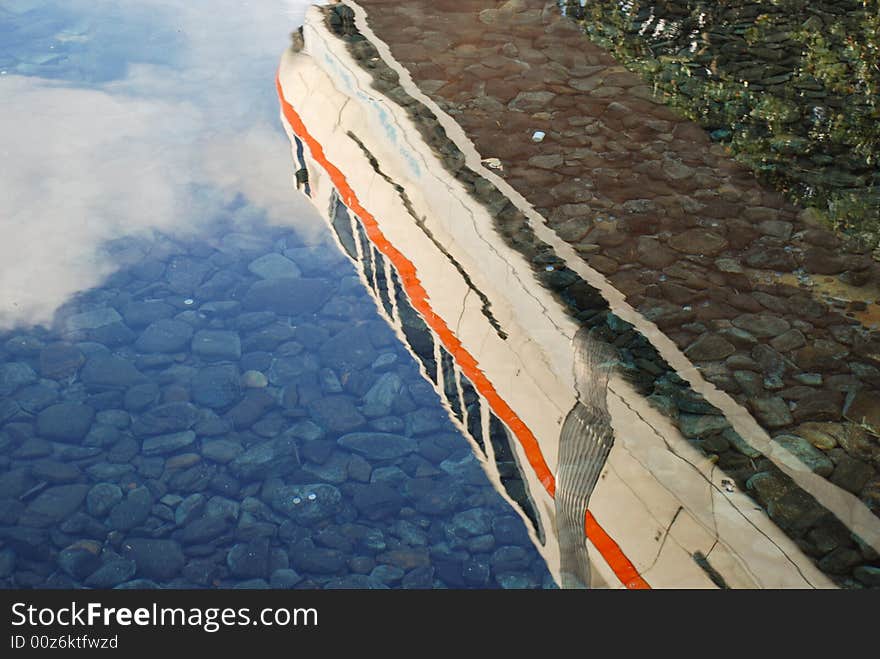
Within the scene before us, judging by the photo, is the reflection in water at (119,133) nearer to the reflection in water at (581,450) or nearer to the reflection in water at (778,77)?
the reflection in water at (581,450)

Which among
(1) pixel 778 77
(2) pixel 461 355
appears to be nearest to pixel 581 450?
(2) pixel 461 355

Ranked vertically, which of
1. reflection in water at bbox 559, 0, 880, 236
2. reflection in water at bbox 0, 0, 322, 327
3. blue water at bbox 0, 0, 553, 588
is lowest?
blue water at bbox 0, 0, 553, 588

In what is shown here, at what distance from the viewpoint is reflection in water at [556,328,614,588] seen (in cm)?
285

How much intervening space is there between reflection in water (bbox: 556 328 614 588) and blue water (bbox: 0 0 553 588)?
4.1 inches

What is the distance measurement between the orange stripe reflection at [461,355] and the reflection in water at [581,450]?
0.05 meters

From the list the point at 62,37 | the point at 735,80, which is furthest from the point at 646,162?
the point at 62,37

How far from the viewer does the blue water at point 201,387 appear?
285 centimetres

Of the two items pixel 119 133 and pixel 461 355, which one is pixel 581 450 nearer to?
pixel 461 355

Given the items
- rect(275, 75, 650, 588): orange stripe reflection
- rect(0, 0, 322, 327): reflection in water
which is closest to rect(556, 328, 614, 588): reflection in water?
rect(275, 75, 650, 588): orange stripe reflection

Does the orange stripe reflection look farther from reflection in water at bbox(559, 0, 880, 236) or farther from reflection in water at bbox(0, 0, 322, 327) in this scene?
reflection in water at bbox(559, 0, 880, 236)

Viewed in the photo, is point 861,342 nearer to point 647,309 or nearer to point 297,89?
point 647,309

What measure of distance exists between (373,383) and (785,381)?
53.6 inches

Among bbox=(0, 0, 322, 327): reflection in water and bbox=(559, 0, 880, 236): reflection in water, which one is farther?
bbox=(559, 0, 880, 236): reflection in water

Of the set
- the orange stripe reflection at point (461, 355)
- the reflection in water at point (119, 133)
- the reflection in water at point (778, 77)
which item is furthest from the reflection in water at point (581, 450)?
the reflection in water at point (119, 133)
